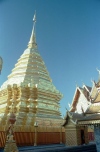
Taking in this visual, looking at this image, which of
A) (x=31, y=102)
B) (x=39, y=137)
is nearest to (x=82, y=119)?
(x=39, y=137)

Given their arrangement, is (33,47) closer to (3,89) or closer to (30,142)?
(3,89)

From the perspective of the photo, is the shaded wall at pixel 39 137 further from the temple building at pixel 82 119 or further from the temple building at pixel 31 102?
the temple building at pixel 82 119

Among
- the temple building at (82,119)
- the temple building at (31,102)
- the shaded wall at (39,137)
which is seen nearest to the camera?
the temple building at (82,119)

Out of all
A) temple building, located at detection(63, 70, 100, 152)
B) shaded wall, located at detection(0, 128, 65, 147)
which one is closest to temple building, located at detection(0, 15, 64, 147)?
shaded wall, located at detection(0, 128, 65, 147)

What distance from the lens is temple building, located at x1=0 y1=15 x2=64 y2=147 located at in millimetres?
5399

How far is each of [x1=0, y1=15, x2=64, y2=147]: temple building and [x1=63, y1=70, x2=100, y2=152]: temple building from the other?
34.4 inches

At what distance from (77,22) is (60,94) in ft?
13.7

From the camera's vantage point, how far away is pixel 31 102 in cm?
647

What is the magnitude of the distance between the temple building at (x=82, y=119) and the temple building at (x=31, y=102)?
2.87 feet

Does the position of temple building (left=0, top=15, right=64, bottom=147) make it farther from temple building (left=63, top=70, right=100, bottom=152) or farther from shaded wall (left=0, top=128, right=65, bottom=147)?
temple building (left=63, top=70, right=100, bottom=152)

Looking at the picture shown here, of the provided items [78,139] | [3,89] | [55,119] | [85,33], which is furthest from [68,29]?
[3,89]

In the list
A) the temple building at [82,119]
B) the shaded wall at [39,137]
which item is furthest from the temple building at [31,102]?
the temple building at [82,119]

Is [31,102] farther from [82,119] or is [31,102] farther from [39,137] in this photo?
[82,119]

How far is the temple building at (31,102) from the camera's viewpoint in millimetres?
5399
